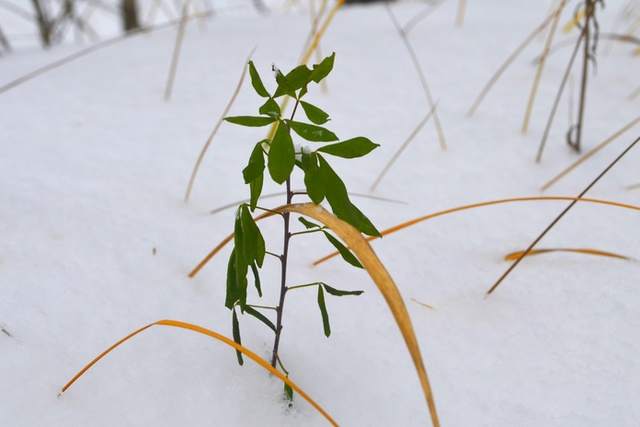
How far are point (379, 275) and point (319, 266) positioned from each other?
1.07 ft

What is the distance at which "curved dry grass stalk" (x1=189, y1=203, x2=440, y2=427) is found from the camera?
1.25ft

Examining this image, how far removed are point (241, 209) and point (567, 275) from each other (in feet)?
1.67

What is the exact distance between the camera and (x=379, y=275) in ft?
1.37

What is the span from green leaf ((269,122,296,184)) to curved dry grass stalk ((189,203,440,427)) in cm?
6

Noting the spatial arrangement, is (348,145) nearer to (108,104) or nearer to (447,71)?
Answer: (108,104)

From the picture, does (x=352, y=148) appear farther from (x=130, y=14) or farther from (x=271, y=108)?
(x=130, y=14)

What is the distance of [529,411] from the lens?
1.75 feet

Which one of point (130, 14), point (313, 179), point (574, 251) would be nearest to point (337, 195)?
point (313, 179)

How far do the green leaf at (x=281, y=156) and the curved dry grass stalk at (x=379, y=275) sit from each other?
0.19 ft

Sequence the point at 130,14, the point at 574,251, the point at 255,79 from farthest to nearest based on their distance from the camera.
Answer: the point at 130,14, the point at 574,251, the point at 255,79

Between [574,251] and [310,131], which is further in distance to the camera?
[574,251]

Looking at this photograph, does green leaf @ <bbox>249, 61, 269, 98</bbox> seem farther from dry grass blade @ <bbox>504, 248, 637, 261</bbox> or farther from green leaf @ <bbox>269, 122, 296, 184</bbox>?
dry grass blade @ <bbox>504, 248, 637, 261</bbox>

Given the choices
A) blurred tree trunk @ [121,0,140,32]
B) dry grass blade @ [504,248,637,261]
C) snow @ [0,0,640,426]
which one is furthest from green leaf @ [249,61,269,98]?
blurred tree trunk @ [121,0,140,32]

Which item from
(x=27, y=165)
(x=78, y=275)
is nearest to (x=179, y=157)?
(x=27, y=165)
